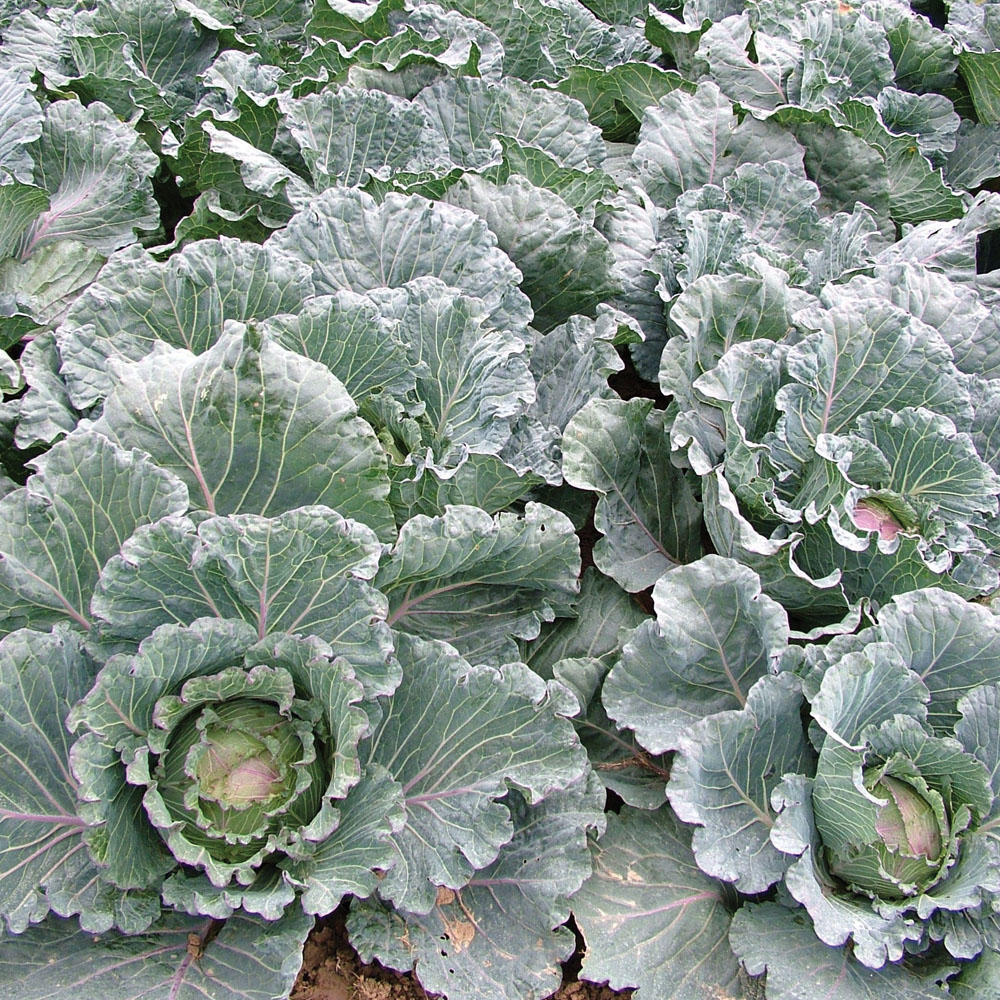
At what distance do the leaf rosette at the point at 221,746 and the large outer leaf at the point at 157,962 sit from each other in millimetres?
153

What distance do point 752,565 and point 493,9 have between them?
2966mm

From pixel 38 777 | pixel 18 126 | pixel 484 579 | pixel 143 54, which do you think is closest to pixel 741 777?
pixel 484 579

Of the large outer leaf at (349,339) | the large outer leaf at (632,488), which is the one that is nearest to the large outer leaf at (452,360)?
the large outer leaf at (349,339)

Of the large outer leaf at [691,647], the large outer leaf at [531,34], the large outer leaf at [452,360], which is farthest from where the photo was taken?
the large outer leaf at [531,34]

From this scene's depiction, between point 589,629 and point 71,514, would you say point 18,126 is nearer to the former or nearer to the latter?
point 71,514

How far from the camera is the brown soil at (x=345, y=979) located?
Answer: 7.85 ft

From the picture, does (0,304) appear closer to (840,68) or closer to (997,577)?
(997,577)

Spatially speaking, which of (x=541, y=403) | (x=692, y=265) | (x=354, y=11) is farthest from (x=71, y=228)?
(x=692, y=265)

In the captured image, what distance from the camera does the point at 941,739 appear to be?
93.0 inches

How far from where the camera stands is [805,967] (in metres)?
2.27

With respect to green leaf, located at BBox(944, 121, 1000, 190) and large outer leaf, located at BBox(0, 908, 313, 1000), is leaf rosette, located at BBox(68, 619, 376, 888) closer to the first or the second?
large outer leaf, located at BBox(0, 908, 313, 1000)

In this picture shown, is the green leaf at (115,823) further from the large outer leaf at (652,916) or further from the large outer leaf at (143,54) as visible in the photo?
the large outer leaf at (143,54)

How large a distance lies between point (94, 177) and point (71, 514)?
6.49 ft

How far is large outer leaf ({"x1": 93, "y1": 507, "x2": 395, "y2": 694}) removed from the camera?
2070 millimetres
